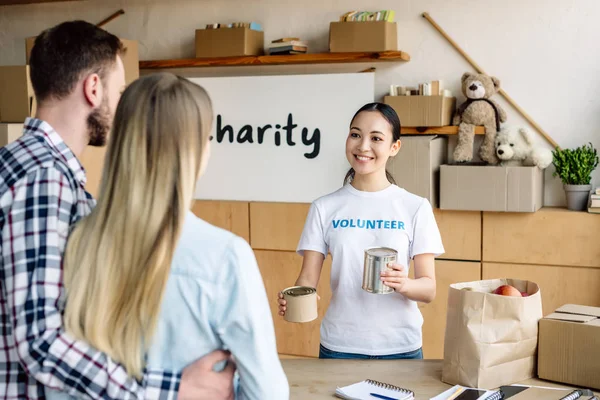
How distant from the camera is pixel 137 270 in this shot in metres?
1.06

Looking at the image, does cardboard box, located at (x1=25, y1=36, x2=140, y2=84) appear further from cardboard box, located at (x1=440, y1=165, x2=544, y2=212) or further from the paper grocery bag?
the paper grocery bag

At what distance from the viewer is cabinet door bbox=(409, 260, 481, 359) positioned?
3.54 m

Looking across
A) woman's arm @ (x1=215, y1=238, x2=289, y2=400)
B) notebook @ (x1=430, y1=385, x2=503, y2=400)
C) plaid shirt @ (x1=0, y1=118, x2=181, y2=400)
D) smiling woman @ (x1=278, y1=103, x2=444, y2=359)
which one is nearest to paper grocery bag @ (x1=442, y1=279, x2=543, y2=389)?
notebook @ (x1=430, y1=385, x2=503, y2=400)

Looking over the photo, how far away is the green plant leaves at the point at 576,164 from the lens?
3311 mm

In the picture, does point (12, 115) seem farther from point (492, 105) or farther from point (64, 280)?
point (64, 280)

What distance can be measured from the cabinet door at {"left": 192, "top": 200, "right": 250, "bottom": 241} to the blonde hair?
112 inches

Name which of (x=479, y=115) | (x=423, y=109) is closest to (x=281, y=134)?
(x=423, y=109)

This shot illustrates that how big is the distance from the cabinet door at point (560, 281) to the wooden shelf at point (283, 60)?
120cm

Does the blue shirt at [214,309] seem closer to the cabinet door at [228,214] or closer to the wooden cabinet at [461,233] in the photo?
the wooden cabinet at [461,233]

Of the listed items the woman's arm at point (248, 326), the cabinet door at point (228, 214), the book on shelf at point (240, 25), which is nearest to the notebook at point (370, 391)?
the woman's arm at point (248, 326)

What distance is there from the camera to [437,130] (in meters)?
3.54

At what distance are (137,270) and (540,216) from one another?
108 inches

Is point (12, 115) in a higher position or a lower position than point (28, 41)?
lower

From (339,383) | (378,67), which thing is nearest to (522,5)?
(378,67)
